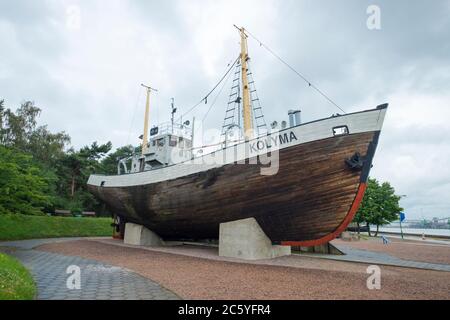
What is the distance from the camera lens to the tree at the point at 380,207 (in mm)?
31609

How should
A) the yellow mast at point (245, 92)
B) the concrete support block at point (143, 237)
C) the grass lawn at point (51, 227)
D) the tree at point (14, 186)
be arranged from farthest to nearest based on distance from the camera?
the grass lawn at point (51, 227) < the concrete support block at point (143, 237) < the yellow mast at point (245, 92) < the tree at point (14, 186)

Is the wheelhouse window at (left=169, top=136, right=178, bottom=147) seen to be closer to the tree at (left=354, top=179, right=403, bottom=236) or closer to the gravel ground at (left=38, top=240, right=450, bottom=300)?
the gravel ground at (left=38, top=240, right=450, bottom=300)

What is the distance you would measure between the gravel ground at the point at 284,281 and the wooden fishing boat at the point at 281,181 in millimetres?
1915

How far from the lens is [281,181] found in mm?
10453

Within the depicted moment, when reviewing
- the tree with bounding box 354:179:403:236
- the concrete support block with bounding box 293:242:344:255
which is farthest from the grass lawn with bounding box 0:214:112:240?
the tree with bounding box 354:179:403:236

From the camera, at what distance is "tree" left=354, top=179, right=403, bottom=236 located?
31609 millimetres

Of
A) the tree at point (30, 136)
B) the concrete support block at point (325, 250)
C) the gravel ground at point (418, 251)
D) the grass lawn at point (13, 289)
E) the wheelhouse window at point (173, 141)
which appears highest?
the tree at point (30, 136)

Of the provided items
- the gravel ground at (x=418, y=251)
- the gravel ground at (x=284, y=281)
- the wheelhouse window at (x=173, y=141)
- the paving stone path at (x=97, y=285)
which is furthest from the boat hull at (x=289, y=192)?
the gravel ground at (x=418, y=251)

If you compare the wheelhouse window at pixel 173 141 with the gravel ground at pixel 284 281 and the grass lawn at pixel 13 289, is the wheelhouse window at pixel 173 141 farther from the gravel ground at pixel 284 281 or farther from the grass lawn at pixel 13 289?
the grass lawn at pixel 13 289

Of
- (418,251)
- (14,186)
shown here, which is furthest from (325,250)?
(14,186)

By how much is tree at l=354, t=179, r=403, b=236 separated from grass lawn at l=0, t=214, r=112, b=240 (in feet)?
96.7

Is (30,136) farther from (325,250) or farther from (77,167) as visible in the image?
(325,250)

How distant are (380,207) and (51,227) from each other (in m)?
35.3
